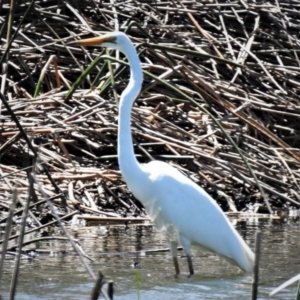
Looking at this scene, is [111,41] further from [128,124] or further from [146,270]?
[146,270]

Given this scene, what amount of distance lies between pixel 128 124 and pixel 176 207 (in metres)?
0.75

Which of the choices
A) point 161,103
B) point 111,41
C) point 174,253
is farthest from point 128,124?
point 161,103

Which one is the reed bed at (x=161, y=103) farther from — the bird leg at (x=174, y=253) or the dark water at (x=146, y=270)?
the bird leg at (x=174, y=253)

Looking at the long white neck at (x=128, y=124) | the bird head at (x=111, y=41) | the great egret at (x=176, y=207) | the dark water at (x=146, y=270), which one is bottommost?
the dark water at (x=146, y=270)

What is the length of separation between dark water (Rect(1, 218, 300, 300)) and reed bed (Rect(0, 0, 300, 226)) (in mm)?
382

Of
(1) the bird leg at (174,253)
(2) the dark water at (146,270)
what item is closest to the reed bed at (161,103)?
(2) the dark water at (146,270)

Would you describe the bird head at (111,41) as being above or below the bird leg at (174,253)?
above

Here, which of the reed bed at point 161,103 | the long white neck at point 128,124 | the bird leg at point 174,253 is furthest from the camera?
the reed bed at point 161,103

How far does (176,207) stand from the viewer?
610cm

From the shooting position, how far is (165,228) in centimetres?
618

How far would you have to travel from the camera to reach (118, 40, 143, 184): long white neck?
5777mm

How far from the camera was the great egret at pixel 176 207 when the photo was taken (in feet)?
19.7

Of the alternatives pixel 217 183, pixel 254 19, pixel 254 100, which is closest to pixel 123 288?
pixel 217 183

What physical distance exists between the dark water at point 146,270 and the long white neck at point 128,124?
66 cm
